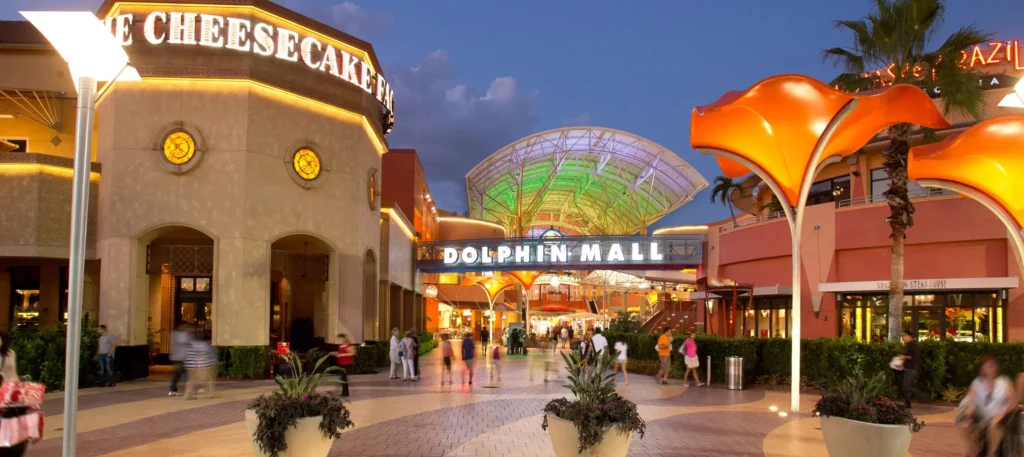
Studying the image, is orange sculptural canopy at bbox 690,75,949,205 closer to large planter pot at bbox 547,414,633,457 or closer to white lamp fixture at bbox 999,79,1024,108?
white lamp fixture at bbox 999,79,1024,108

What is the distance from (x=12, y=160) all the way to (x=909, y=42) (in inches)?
866

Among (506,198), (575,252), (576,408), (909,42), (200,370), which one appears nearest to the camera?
(576,408)

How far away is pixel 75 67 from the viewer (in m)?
7.01

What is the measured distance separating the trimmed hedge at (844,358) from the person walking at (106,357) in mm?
14327

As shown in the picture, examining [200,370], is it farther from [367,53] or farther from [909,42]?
[909,42]

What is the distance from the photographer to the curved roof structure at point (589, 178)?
51.1 metres

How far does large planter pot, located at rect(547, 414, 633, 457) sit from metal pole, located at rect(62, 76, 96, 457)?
4.74m

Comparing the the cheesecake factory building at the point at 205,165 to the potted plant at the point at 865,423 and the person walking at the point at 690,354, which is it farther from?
the potted plant at the point at 865,423

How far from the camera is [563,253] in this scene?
3991 cm

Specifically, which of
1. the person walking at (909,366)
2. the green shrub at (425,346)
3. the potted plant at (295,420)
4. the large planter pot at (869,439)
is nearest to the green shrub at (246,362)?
the potted plant at (295,420)

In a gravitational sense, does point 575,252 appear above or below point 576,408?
above

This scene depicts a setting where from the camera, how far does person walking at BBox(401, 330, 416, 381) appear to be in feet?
69.1

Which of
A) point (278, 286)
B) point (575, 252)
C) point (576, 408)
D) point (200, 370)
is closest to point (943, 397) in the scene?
point (576, 408)

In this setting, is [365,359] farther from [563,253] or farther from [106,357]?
[563,253]
